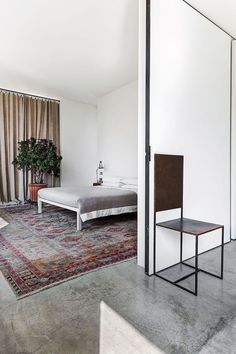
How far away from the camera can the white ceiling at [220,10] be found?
7.84ft

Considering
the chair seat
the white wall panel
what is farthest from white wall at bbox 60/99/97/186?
the chair seat

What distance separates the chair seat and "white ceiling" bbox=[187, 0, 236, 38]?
2.27 meters

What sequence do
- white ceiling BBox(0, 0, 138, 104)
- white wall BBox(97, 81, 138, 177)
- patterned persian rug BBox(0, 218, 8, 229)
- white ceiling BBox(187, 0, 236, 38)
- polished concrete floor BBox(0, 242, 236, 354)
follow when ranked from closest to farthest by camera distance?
polished concrete floor BBox(0, 242, 236, 354) → white ceiling BBox(187, 0, 236, 38) → white ceiling BBox(0, 0, 138, 104) → patterned persian rug BBox(0, 218, 8, 229) → white wall BBox(97, 81, 138, 177)

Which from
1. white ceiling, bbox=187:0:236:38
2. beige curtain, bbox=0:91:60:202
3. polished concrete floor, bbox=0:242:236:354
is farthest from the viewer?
beige curtain, bbox=0:91:60:202

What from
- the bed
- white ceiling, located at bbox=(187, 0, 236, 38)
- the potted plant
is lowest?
the bed

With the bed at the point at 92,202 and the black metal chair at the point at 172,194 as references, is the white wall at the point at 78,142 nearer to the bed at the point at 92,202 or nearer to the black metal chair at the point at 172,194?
the bed at the point at 92,202

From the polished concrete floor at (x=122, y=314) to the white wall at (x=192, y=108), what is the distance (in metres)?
0.46

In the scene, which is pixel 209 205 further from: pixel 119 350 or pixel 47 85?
pixel 47 85

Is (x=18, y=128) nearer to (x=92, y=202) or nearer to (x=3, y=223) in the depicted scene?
(x=3, y=223)

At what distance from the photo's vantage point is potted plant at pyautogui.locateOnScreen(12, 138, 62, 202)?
547cm

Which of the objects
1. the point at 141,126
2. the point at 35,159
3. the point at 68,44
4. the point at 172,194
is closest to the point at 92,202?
the point at 172,194

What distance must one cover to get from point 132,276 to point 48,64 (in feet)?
13.2

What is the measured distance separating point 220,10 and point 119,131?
3559 mm

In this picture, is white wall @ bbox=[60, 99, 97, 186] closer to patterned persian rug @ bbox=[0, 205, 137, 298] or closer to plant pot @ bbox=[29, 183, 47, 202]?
plant pot @ bbox=[29, 183, 47, 202]
